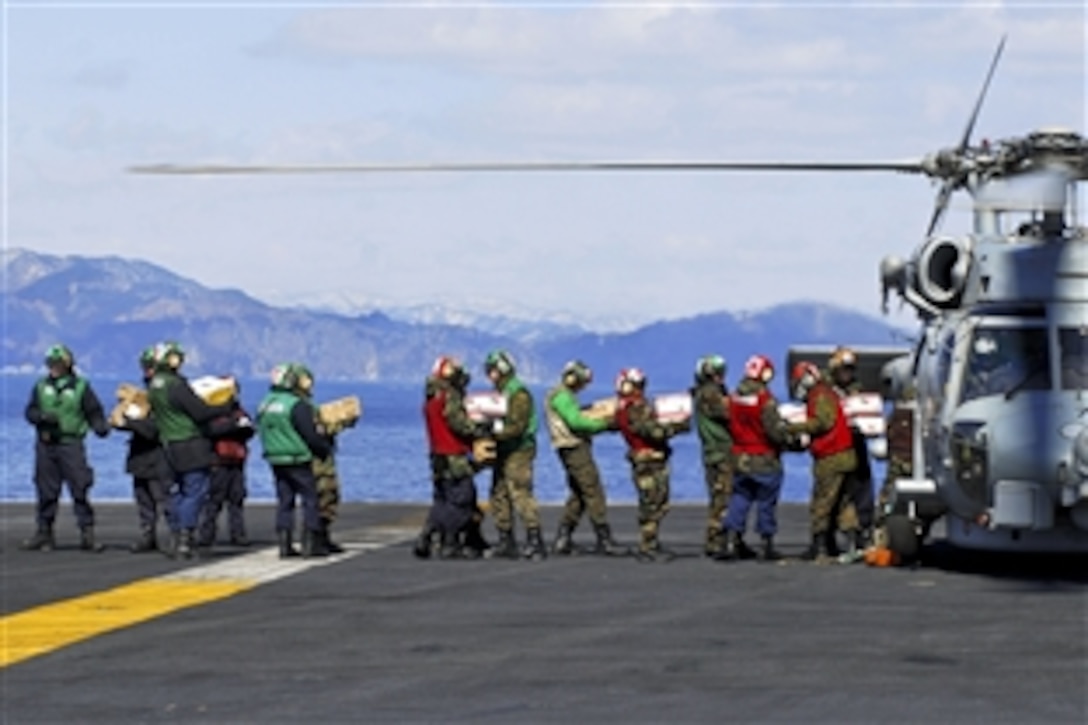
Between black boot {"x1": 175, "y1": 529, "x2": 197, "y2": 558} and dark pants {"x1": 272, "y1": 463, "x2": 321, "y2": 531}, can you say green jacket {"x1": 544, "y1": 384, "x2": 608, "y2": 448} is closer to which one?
dark pants {"x1": 272, "y1": 463, "x2": 321, "y2": 531}

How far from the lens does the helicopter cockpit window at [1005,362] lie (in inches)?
895

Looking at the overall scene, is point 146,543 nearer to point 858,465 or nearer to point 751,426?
point 751,426

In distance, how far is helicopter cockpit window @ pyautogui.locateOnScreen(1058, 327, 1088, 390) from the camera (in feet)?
74.1

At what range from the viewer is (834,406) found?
24.7 meters

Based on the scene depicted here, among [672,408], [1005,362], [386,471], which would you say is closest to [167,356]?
[672,408]

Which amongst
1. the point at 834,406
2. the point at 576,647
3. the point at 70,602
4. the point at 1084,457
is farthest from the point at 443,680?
the point at 834,406

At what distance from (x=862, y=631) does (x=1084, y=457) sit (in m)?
3.94

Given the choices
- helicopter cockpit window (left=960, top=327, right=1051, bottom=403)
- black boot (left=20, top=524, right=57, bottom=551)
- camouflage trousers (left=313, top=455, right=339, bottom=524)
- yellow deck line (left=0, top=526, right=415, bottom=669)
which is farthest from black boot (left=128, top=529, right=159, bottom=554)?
helicopter cockpit window (left=960, top=327, right=1051, bottom=403)

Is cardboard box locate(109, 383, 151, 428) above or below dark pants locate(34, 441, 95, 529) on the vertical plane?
above

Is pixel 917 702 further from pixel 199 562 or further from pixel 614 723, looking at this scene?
pixel 199 562

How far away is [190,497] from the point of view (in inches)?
989

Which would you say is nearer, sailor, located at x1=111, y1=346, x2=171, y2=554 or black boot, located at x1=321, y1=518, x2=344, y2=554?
black boot, located at x1=321, y1=518, x2=344, y2=554

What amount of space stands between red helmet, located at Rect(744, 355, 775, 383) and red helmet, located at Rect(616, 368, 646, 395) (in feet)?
3.21

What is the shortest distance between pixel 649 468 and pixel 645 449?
18cm
